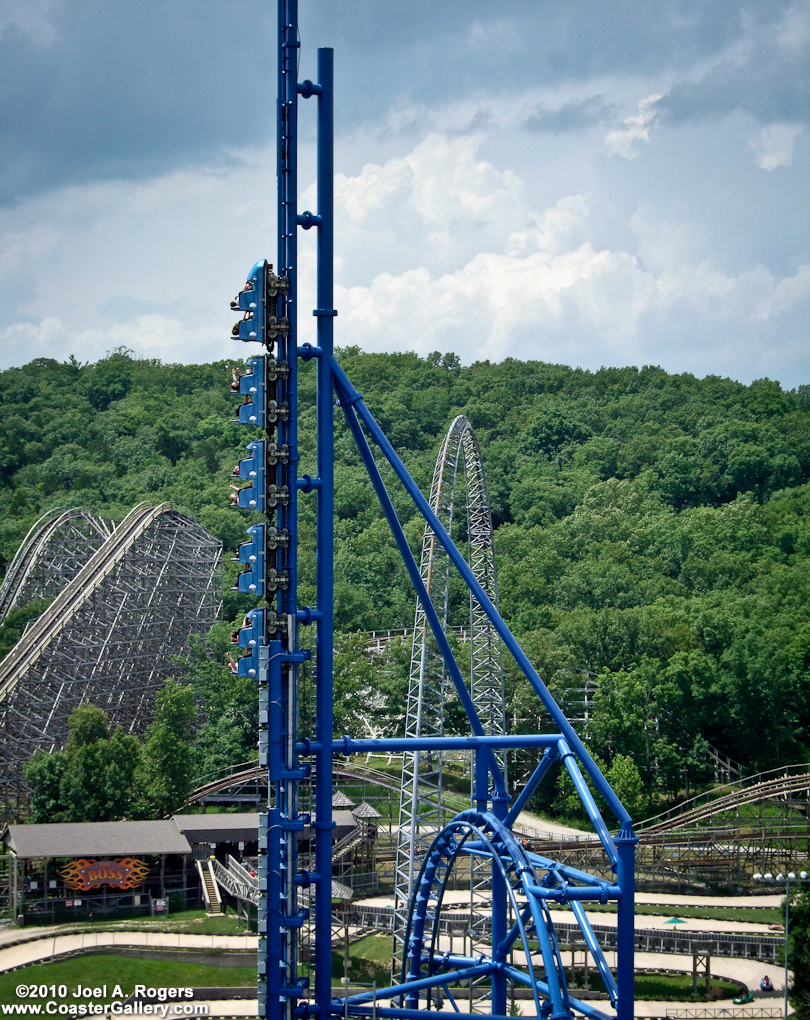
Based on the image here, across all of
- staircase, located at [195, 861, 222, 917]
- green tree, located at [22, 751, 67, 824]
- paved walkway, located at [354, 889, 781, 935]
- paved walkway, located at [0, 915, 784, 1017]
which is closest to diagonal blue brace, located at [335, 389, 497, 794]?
paved walkway, located at [0, 915, 784, 1017]

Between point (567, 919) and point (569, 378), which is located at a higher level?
point (569, 378)

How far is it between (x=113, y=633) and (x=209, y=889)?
17.1m

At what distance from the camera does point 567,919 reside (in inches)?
1570

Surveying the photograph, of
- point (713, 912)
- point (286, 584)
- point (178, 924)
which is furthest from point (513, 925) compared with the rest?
point (713, 912)

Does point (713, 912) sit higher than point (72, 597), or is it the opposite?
point (72, 597)

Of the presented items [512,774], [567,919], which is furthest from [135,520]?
[567,919]

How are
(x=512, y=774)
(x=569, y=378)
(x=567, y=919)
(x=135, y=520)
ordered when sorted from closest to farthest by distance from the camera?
1. (x=567, y=919)
2. (x=512, y=774)
3. (x=135, y=520)
4. (x=569, y=378)

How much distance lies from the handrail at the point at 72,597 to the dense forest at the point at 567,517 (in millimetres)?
6087

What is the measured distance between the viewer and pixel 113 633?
190ft

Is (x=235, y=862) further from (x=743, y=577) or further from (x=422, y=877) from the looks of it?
(x=743, y=577)

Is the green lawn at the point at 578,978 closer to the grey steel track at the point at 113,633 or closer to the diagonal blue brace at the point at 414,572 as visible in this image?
the diagonal blue brace at the point at 414,572

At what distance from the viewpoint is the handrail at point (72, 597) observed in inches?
2052

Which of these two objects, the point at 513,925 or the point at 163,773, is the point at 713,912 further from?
the point at 513,925

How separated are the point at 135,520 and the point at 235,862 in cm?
2384
